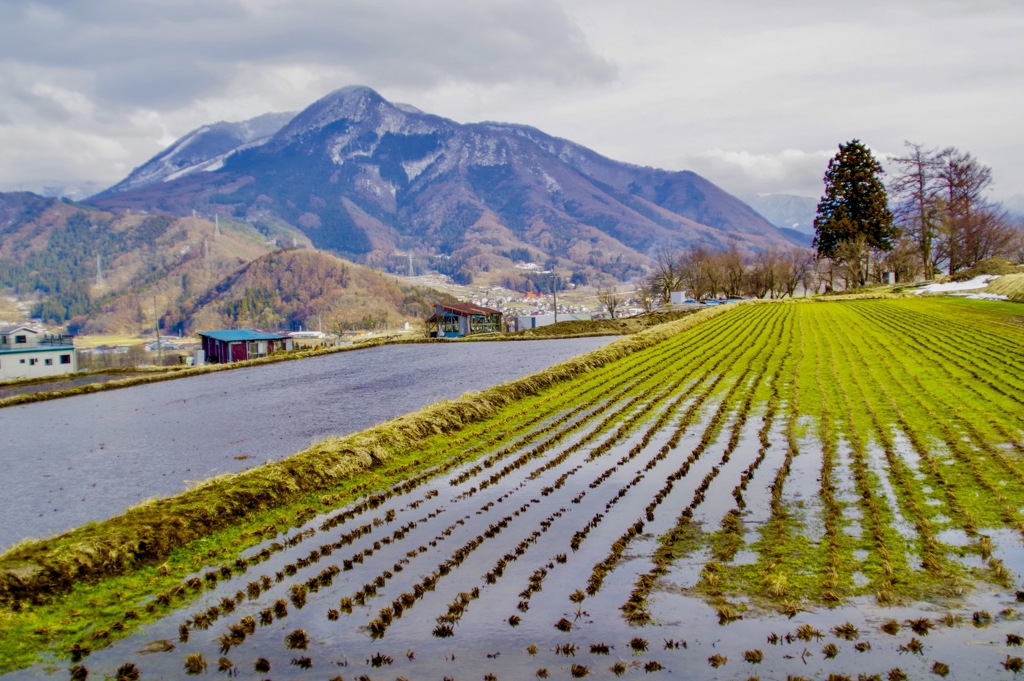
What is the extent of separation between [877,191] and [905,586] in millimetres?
64238

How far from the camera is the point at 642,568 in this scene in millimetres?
7191

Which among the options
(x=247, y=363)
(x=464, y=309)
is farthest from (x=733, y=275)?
(x=247, y=363)

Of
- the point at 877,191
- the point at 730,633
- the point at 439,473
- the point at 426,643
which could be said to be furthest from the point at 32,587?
the point at 877,191

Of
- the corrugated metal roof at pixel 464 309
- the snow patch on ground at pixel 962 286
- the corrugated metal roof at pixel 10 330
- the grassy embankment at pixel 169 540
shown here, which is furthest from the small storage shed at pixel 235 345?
the snow patch on ground at pixel 962 286

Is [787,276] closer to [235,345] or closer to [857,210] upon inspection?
[857,210]


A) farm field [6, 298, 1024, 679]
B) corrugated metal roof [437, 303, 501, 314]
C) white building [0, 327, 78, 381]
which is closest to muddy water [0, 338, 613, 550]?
farm field [6, 298, 1024, 679]

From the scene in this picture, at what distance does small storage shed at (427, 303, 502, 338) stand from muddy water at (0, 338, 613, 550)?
33.1 meters

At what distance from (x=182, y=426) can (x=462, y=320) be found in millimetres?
47736

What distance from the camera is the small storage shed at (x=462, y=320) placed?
62.8 m

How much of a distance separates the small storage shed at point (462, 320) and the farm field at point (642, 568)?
1931 inches

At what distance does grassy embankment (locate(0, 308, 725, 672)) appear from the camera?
646 centimetres

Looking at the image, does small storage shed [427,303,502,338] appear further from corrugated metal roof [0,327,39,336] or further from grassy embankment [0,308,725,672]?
grassy embankment [0,308,725,672]

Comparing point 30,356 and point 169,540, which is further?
point 30,356

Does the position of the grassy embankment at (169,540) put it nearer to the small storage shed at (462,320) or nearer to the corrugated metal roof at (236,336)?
the corrugated metal roof at (236,336)
